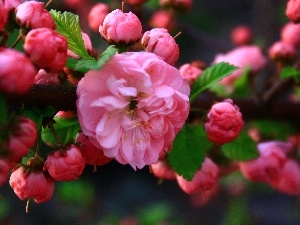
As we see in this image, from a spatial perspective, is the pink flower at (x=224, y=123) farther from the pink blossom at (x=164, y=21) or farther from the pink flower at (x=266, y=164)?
the pink blossom at (x=164, y=21)

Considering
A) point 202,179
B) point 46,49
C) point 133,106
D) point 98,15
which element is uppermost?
point 46,49

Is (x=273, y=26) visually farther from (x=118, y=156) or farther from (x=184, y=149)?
(x=118, y=156)

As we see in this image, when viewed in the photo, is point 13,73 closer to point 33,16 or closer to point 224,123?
point 33,16

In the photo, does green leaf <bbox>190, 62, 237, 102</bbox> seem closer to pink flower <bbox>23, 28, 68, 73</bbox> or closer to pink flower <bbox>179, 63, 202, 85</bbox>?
pink flower <bbox>179, 63, 202, 85</bbox>

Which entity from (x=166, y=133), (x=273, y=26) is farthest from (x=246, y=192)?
(x=166, y=133)

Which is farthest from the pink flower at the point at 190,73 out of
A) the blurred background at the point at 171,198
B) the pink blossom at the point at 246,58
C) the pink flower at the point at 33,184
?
Result: the blurred background at the point at 171,198

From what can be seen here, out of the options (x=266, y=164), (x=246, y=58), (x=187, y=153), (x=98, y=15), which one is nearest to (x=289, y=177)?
(x=266, y=164)

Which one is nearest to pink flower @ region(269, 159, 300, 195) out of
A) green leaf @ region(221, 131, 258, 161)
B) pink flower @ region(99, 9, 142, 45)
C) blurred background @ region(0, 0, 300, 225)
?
green leaf @ region(221, 131, 258, 161)
